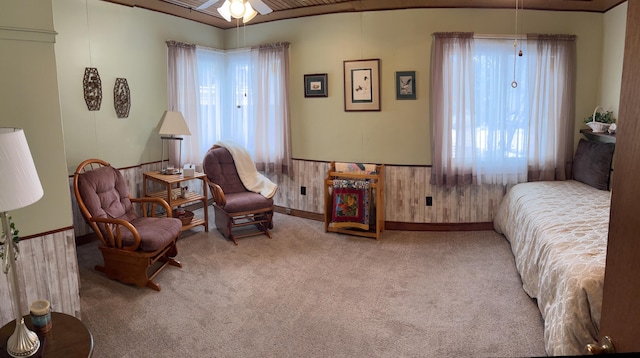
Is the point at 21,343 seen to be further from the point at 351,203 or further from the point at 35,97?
the point at 351,203

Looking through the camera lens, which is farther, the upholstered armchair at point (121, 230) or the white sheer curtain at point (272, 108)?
the white sheer curtain at point (272, 108)

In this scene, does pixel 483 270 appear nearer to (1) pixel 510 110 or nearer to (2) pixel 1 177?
(1) pixel 510 110

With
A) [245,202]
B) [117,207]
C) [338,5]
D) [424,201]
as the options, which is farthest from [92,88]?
[424,201]

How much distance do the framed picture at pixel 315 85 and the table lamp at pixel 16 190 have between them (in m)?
3.94

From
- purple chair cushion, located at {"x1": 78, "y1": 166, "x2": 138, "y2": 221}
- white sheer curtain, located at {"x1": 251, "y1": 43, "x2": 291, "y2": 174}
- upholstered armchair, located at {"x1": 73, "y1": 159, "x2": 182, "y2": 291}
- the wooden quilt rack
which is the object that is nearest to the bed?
the wooden quilt rack

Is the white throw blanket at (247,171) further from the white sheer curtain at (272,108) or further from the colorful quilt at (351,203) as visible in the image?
the colorful quilt at (351,203)

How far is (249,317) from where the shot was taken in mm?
3229

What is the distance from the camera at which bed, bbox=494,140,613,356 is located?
7.90ft

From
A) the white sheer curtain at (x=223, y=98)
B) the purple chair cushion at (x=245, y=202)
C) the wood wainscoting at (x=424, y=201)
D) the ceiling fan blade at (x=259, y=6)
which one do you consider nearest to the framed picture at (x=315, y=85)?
the white sheer curtain at (x=223, y=98)

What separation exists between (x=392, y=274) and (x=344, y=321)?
95 cm

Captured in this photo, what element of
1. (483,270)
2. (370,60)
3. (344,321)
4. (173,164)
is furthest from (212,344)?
(370,60)

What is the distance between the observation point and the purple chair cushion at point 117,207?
374 cm

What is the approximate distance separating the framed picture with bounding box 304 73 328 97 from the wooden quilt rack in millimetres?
902

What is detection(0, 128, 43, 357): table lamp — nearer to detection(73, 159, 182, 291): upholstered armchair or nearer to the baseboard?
detection(73, 159, 182, 291): upholstered armchair
